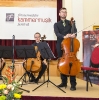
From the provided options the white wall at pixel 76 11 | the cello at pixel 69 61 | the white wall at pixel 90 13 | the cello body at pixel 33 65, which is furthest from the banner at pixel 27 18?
the cello at pixel 69 61

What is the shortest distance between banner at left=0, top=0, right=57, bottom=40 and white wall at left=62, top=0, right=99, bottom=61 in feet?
1.78

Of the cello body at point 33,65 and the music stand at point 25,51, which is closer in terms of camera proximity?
the music stand at point 25,51

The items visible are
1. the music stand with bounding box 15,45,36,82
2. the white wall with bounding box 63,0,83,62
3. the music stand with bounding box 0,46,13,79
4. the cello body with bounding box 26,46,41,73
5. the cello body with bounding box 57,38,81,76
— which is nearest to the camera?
the cello body with bounding box 57,38,81,76

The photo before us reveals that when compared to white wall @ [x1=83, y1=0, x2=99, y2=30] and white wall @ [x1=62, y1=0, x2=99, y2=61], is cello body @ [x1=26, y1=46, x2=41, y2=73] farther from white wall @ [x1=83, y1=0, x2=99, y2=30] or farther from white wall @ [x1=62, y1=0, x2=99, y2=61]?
white wall @ [x1=83, y1=0, x2=99, y2=30]

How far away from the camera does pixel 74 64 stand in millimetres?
3727

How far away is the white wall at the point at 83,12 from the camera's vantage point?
22.2 ft

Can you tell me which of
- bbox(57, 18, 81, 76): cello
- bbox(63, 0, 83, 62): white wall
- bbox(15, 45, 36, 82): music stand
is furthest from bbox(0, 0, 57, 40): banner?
bbox(57, 18, 81, 76): cello

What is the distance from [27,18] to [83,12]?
1926 mm

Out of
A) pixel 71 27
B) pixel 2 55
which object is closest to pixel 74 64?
pixel 71 27

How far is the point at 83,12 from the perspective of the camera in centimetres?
684

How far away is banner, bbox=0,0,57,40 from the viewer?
6.79 m

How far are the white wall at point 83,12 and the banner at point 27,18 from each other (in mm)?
543

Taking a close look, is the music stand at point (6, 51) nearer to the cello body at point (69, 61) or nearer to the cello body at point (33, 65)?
the cello body at point (33, 65)

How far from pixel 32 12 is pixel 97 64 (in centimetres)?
318
